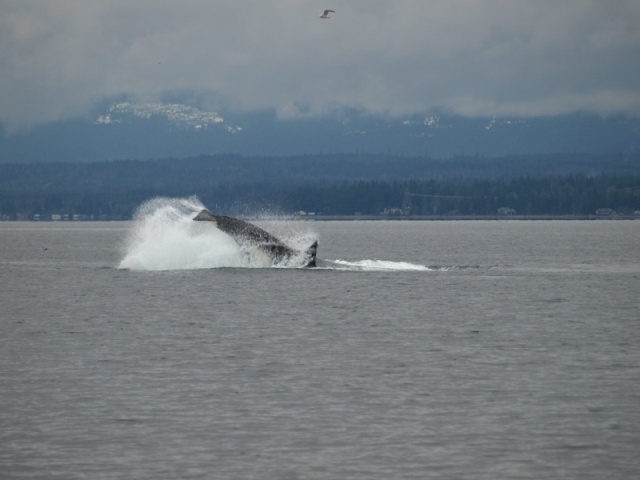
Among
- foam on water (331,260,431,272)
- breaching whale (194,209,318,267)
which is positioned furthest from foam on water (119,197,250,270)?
foam on water (331,260,431,272)

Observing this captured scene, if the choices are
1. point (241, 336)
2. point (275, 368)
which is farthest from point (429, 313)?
point (275, 368)

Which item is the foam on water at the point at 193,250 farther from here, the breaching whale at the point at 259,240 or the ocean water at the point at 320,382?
the ocean water at the point at 320,382

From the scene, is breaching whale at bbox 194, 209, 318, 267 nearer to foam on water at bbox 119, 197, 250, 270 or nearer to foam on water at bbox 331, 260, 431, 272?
foam on water at bbox 119, 197, 250, 270

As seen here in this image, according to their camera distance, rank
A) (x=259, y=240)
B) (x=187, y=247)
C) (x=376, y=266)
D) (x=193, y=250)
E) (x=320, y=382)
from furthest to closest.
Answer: (x=376, y=266), (x=187, y=247), (x=193, y=250), (x=259, y=240), (x=320, y=382)

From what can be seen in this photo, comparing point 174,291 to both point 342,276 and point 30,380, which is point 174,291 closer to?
point 342,276

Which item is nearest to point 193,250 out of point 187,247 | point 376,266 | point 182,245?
point 187,247

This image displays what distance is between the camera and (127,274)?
7262cm

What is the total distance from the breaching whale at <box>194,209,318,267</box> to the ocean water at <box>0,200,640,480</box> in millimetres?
3609

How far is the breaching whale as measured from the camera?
61.9 m

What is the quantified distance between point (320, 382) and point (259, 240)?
122ft

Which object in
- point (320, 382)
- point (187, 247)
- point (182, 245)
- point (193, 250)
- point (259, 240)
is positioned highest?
point (259, 240)

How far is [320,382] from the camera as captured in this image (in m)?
29.4

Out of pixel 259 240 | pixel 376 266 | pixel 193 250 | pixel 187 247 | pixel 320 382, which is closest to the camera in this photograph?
pixel 320 382

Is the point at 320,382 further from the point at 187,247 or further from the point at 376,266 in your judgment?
the point at 376,266
